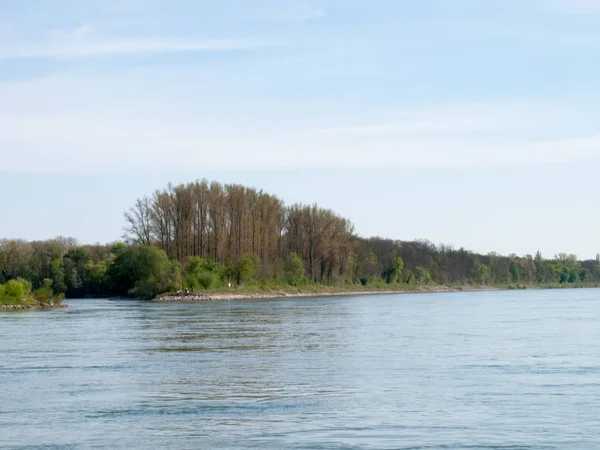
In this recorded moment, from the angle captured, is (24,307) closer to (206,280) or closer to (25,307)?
(25,307)

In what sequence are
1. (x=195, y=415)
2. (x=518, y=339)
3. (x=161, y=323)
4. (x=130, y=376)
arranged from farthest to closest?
1. (x=161, y=323)
2. (x=518, y=339)
3. (x=130, y=376)
4. (x=195, y=415)

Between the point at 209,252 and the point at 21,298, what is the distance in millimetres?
34327

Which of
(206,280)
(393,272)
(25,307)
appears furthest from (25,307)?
(393,272)

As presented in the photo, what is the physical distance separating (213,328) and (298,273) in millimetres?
68623

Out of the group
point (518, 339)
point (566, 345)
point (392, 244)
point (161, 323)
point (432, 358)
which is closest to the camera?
point (432, 358)

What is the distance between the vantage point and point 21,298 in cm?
6850

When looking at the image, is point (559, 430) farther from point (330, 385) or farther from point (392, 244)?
point (392, 244)

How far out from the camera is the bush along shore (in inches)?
2618

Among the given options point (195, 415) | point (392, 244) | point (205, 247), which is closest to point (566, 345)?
point (195, 415)

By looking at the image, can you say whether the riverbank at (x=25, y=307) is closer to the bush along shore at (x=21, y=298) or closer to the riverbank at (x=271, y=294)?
the bush along shore at (x=21, y=298)

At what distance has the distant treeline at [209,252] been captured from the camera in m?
93.4

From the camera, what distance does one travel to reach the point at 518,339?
3334 cm

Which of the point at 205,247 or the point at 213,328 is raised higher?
the point at 205,247

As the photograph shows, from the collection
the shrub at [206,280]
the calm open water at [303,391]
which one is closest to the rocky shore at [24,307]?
the shrub at [206,280]
